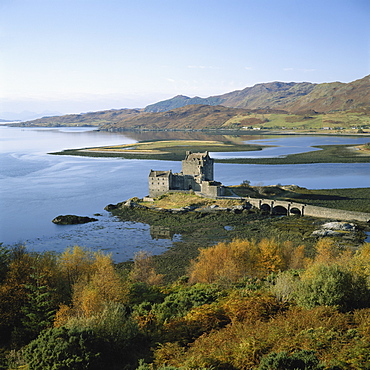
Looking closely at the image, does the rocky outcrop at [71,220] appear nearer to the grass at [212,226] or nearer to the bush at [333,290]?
the grass at [212,226]

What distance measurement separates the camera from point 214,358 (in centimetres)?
1681

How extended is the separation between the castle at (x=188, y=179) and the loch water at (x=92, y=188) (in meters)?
10.3

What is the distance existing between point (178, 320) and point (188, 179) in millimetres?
65252

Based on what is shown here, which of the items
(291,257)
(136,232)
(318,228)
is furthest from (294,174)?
(291,257)

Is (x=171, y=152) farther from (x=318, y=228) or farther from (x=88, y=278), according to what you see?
(x=88, y=278)

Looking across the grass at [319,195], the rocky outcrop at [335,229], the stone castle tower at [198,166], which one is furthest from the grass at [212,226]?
the stone castle tower at [198,166]

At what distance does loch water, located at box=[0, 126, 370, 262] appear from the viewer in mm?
62031

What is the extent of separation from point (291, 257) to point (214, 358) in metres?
27.6

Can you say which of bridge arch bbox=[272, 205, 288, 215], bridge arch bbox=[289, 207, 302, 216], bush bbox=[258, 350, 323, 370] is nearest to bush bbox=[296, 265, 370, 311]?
bush bbox=[258, 350, 323, 370]

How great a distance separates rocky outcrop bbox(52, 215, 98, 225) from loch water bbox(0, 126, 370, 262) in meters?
1.46

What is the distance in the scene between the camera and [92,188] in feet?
347

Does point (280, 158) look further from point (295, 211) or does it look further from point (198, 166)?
point (295, 211)

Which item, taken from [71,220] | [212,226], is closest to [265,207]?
[212,226]

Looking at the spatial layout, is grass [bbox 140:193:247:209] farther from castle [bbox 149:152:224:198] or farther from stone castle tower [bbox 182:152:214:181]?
stone castle tower [bbox 182:152:214:181]
